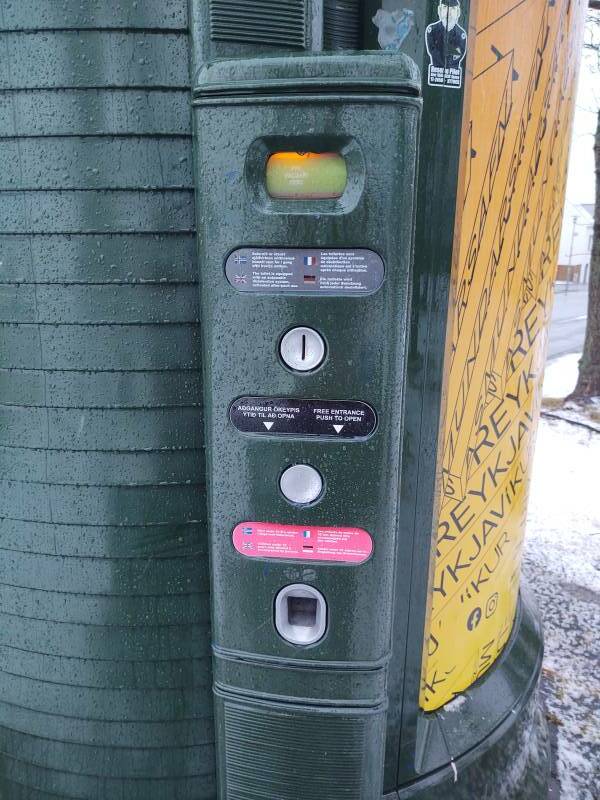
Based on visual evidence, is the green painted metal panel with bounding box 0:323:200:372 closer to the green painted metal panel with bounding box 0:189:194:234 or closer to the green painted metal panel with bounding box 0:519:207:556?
the green painted metal panel with bounding box 0:189:194:234

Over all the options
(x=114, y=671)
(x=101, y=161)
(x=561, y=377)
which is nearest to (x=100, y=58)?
(x=101, y=161)

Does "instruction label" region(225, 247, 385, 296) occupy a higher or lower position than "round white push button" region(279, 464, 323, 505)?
higher

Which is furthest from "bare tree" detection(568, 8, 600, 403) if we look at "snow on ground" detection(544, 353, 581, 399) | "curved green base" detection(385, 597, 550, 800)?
Result: "curved green base" detection(385, 597, 550, 800)

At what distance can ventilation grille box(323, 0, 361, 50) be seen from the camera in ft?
5.26

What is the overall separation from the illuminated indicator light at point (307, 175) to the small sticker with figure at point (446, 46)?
1.49ft

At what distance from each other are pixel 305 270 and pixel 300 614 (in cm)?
79

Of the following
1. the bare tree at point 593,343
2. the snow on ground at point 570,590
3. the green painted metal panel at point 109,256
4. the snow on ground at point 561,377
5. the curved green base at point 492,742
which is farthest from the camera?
the snow on ground at point 561,377

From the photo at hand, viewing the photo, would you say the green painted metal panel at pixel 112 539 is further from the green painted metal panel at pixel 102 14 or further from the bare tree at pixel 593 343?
the bare tree at pixel 593 343

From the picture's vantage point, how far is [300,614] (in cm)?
166

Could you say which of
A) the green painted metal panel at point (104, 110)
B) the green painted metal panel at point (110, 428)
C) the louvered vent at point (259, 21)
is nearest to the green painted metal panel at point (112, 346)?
the green painted metal panel at point (110, 428)

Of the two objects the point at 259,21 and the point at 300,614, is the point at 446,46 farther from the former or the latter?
the point at 300,614

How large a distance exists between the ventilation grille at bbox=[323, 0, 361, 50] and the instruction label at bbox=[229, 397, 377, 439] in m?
0.81

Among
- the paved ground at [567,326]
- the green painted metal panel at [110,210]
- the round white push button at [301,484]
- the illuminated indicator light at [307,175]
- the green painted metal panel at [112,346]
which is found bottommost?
the paved ground at [567,326]

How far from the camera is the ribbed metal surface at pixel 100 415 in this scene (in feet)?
5.40
